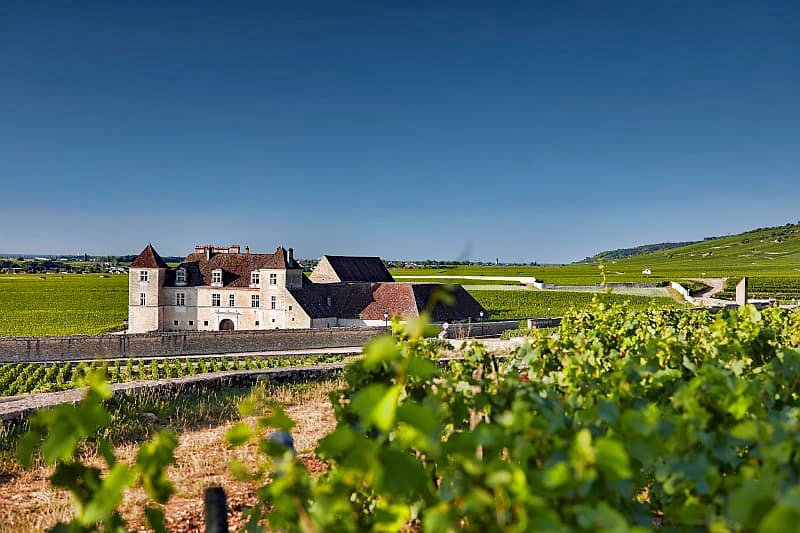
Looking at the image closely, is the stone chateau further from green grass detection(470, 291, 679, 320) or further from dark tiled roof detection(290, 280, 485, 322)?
green grass detection(470, 291, 679, 320)

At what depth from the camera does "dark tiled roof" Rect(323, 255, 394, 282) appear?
46.5 metres

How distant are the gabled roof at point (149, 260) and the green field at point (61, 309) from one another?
23.6 feet

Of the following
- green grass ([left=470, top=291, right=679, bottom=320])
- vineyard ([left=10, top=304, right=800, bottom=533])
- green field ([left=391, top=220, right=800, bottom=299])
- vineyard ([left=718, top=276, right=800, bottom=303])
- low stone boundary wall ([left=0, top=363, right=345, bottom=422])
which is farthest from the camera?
green field ([left=391, top=220, right=800, bottom=299])

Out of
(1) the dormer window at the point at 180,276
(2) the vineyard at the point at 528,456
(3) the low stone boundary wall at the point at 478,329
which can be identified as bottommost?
(3) the low stone boundary wall at the point at 478,329

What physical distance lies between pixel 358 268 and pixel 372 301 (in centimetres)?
1006

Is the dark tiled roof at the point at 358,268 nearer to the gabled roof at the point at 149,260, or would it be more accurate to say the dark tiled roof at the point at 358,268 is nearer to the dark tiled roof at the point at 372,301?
the dark tiled roof at the point at 372,301

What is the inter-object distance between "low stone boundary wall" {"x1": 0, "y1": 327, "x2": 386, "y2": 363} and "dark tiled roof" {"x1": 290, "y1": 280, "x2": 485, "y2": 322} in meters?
3.95

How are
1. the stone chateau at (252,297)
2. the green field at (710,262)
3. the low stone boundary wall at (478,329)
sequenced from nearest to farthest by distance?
the low stone boundary wall at (478,329) → the stone chateau at (252,297) → the green field at (710,262)

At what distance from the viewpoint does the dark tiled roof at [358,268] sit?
46525mm

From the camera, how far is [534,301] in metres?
53.8

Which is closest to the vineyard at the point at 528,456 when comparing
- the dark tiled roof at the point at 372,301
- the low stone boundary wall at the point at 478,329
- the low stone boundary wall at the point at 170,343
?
the low stone boundary wall at the point at 478,329

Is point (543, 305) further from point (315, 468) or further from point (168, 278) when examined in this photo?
point (315, 468)

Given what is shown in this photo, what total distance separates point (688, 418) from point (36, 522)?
Result: 540cm

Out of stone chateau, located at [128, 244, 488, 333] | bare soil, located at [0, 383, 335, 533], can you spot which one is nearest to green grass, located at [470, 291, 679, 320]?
stone chateau, located at [128, 244, 488, 333]
